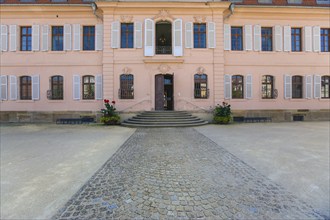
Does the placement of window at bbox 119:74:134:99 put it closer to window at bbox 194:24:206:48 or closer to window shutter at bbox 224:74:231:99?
window at bbox 194:24:206:48

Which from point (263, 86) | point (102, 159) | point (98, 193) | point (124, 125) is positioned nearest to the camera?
point (98, 193)

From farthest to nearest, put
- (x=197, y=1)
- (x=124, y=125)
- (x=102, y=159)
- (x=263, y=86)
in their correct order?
(x=263, y=86)
(x=197, y=1)
(x=124, y=125)
(x=102, y=159)

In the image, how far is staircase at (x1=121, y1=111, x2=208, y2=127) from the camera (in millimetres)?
11337

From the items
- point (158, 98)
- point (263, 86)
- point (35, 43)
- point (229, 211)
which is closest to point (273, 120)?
point (263, 86)

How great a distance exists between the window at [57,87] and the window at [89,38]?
3.38 meters

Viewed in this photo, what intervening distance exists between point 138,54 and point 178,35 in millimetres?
3495

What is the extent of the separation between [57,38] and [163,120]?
439 inches

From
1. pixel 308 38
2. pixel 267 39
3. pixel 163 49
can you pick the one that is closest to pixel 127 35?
pixel 163 49

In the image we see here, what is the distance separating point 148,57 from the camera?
44.5 feet

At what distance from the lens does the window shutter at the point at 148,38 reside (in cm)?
1340

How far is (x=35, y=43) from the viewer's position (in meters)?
13.8

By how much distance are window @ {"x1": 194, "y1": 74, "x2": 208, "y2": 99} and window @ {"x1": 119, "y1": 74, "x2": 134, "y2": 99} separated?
5.17 meters

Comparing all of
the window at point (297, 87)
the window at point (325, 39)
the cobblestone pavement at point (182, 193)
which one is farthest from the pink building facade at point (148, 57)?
the cobblestone pavement at point (182, 193)

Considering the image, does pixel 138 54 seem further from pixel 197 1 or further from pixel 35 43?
pixel 35 43
